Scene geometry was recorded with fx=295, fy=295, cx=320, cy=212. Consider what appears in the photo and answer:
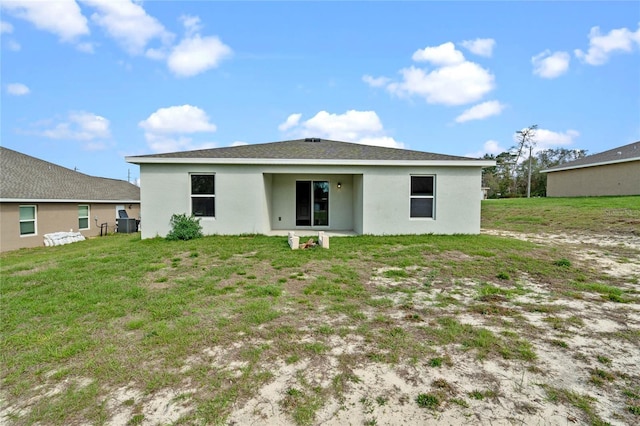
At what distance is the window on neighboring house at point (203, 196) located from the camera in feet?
31.2

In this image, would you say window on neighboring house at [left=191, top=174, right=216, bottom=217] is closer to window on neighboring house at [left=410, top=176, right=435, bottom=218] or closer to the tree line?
window on neighboring house at [left=410, top=176, right=435, bottom=218]

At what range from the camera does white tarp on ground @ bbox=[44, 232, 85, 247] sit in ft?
46.7

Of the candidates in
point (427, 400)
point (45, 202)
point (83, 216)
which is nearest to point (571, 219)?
point (427, 400)

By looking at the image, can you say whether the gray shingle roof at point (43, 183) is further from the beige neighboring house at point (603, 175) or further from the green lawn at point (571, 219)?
the beige neighboring house at point (603, 175)

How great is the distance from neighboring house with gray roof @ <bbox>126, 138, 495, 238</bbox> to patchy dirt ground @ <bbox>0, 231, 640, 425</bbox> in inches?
245

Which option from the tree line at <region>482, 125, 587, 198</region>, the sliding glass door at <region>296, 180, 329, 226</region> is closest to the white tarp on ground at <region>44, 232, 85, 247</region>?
the sliding glass door at <region>296, 180, 329, 226</region>

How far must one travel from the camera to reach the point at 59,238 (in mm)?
14445

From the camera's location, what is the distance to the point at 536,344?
120 inches

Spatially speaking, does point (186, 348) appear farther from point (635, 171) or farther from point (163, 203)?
point (635, 171)

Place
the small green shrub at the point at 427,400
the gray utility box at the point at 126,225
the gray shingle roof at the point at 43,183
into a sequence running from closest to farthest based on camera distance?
the small green shrub at the point at 427,400 → the gray shingle roof at the point at 43,183 → the gray utility box at the point at 126,225

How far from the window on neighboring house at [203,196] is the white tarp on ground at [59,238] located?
9974 millimetres

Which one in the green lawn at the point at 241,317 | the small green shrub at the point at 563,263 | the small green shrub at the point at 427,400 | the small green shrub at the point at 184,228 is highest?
the small green shrub at the point at 184,228

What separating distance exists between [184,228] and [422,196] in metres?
7.69

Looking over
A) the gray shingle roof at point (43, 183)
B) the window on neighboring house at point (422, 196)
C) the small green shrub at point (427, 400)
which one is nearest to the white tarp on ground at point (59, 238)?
the gray shingle roof at point (43, 183)
